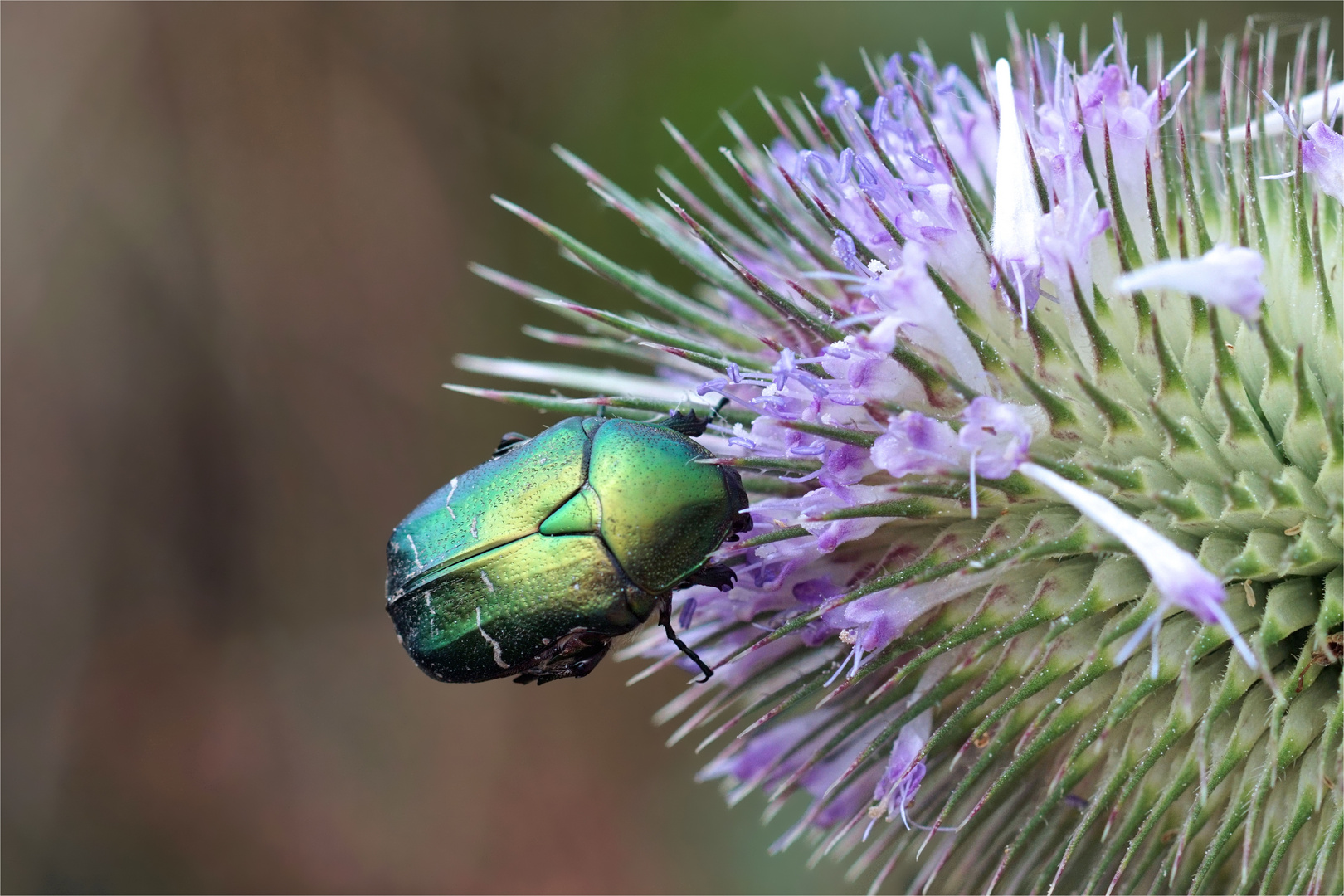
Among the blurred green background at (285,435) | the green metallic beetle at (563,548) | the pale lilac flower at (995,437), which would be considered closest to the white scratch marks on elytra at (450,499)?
the green metallic beetle at (563,548)

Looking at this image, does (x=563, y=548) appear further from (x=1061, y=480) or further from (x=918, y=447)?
(x=1061, y=480)

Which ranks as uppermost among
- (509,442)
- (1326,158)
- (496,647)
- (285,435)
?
(285,435)

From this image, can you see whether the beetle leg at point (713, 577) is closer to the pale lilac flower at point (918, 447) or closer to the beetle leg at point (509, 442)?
the pale lilac flower at point (918, 447)

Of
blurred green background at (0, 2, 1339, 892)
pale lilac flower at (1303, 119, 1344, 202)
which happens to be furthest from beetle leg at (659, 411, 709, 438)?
blurred green background at (0, 2, 1339, 892)

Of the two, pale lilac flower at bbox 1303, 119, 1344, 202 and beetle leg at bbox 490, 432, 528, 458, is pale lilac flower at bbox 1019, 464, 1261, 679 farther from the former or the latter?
beetle leg at bbox 490, 432, 528, 458

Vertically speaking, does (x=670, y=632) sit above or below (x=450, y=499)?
below

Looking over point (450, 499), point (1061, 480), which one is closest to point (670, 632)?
point (450, 499)
